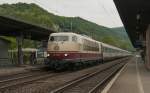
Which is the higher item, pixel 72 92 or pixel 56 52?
pixel 56 52

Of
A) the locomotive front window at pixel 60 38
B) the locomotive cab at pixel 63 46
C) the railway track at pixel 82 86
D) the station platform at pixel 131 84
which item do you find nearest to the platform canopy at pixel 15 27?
the locomotive front window at pixel 60 38

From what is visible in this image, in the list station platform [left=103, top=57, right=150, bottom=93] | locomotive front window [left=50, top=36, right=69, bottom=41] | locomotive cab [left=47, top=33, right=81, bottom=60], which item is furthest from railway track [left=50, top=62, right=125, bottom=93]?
locomotive front window [left=50, top=36, right=69, bottom=41]

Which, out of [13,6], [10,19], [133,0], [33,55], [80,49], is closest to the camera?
[133,0]

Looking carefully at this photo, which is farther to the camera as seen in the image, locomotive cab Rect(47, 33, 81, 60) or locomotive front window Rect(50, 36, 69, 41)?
locomotive front window Rect(50, 36, 69, 41)

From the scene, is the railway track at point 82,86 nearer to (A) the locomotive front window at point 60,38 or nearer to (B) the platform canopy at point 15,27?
(A) the locomotive front window at point 60,38

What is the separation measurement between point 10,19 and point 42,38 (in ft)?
57.4

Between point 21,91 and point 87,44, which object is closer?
point 21,91

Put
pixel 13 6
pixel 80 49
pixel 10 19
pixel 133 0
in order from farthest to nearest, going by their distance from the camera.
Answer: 1. pixel 13 6
2. pixel 80 49
3. pixel 10 19
4. pixel 133 0

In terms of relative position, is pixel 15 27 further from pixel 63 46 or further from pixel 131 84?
pixel 131 84

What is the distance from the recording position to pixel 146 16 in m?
36.3

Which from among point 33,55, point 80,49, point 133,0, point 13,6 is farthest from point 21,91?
point 13,6

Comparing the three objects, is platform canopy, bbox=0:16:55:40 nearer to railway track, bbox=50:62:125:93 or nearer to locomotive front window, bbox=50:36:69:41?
locomotive front window, bbox=50:36:69:41

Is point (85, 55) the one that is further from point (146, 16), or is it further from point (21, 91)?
point (21, 91)

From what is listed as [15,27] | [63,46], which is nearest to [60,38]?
[63,46]
